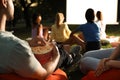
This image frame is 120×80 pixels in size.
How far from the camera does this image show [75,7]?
11984 millimetres

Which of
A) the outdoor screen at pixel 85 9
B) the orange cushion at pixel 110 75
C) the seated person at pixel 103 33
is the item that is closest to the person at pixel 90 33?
Answer: the seated person at pixel 103 33

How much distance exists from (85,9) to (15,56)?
9.52 metres

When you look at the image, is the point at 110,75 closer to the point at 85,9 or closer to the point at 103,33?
the point at 103,33

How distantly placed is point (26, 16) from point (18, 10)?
8.47ft

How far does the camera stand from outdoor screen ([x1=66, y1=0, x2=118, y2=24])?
11953 mm

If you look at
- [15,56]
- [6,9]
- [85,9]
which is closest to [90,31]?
[85,9]

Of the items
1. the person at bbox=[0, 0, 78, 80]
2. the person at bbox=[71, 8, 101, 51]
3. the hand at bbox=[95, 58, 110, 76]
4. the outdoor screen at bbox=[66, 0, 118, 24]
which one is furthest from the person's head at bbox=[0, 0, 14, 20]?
the outdoor screen at bbox=[66, 0, 118, 24]

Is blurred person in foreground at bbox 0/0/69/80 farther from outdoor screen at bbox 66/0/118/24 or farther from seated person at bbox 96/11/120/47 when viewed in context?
outdoor screen at bbox 66/0/118/24

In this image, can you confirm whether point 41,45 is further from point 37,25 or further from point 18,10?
point 18,10

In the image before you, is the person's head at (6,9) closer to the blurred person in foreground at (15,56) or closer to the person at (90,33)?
the blurred person in foreground at (15,56)

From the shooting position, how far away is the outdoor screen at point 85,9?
39.2 ft

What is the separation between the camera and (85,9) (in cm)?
1252

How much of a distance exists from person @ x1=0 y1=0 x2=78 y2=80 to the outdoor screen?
852cm

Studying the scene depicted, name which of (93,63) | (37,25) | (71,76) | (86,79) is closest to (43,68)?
(86,79)
